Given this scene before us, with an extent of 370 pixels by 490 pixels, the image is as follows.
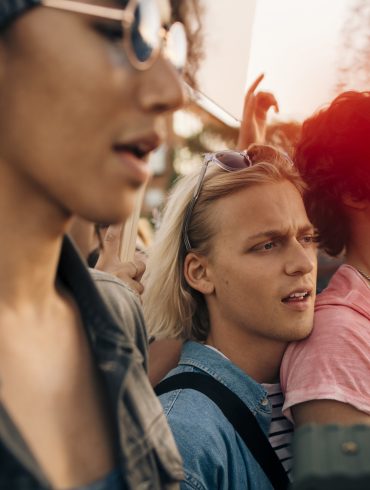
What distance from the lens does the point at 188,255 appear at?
240cm

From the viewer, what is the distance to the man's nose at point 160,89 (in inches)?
43.5

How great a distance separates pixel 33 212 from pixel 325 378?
3.63 ft

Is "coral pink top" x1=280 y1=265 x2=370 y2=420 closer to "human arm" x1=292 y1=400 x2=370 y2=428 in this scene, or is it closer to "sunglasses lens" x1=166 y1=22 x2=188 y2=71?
"human arm" x1=292 y1=400 x2=370 y2=428

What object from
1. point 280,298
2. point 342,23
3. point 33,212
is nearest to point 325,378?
point 280,298

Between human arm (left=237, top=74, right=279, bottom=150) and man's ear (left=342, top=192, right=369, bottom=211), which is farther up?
human arm (left=237, top=74, right=279, bottom=150)

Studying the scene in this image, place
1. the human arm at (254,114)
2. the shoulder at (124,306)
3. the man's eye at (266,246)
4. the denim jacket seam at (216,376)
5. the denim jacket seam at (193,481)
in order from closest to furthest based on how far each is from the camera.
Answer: the shoulder at (124,306), the denim jacket seam at (193,481), the denim jacket seam at (216,376), the man's eye at (266,246), the human arm at (254,114)

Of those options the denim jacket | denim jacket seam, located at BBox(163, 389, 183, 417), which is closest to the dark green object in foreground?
the denim jacket

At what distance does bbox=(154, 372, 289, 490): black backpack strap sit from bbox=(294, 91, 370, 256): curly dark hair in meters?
0.79

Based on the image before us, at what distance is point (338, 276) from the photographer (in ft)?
7.76

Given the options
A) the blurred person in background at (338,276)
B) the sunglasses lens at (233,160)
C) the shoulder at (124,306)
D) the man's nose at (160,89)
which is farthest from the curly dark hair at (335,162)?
the man's nose at (160,89)

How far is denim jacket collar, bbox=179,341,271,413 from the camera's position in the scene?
211cm

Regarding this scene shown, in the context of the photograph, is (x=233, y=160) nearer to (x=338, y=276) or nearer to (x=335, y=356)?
(x=338, y=276)

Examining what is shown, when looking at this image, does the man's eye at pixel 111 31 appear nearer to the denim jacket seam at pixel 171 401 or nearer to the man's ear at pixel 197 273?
the denim jacket seam at pixel 171 401

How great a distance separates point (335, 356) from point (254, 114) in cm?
117
